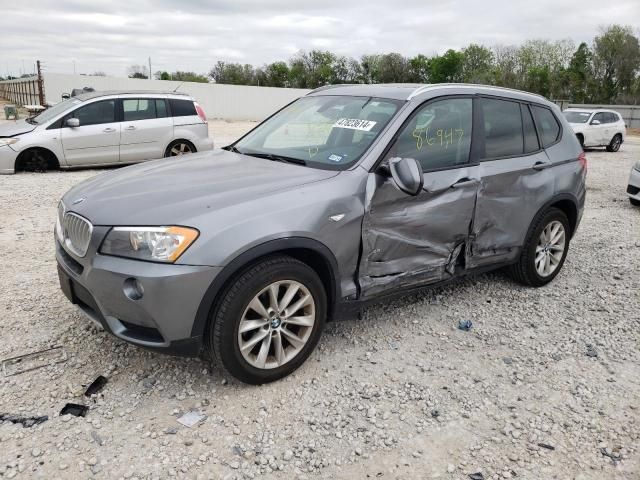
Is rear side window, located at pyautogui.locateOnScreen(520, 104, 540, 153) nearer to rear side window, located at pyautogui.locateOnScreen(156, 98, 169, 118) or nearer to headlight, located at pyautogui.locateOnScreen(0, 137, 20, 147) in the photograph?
rear side window, located at pyautogui.locateOnScreen(156, 98, 169, 118)

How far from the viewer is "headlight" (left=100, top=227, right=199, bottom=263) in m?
2.76

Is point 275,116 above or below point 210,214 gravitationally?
above

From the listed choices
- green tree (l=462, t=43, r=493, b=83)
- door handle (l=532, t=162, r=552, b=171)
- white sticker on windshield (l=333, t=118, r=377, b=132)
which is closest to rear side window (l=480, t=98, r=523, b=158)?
door handle (l=532, t=162, r=552, b=171)

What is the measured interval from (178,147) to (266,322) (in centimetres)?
888

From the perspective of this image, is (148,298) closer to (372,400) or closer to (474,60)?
(372,400)

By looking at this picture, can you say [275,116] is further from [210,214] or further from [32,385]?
[32,385]

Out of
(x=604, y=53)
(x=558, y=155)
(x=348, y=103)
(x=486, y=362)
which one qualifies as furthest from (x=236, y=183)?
(x=604, y=53)

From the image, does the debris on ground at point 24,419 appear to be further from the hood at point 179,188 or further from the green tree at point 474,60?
the green tree at point 474,60

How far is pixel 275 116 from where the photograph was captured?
4621 millimetres

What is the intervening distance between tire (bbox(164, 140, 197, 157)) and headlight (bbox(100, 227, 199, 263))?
339 inches

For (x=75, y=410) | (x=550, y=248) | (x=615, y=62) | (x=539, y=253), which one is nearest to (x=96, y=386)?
(x=75, y=410)

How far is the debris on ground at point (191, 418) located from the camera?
2.88 meters

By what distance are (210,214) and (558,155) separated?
3.45 m

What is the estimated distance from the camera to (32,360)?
134 inches
